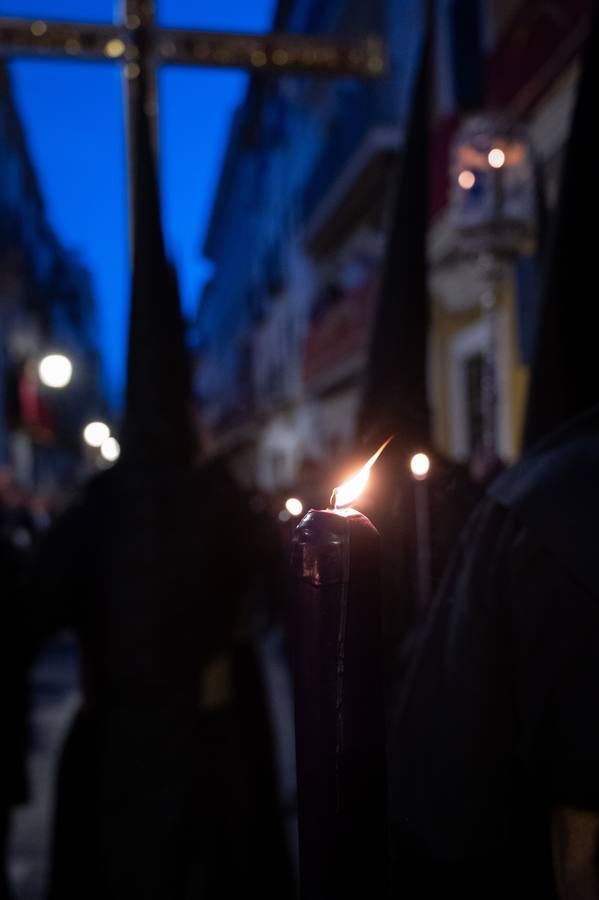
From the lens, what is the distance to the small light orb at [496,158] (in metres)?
2.37

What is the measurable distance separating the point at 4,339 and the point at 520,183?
754 inches

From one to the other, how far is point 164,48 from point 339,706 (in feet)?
9.36

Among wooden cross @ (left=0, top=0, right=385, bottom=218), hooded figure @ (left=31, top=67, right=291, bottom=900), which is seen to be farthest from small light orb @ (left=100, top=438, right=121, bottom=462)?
wooden cross @ (left=0, top=0, right=385, bottom=218)

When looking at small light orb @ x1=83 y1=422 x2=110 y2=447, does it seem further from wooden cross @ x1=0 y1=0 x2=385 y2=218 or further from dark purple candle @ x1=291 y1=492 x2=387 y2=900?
dark purple candle @ x1=291 y1=492 x2=387 y2=900

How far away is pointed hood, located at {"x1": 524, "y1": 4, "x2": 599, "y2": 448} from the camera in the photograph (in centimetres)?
107

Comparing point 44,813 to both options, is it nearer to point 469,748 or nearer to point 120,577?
point 120,577

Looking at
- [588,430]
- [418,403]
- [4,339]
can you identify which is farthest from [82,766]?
[4,339]

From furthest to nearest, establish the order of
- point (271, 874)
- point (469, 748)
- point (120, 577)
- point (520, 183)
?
point (271, 874)
point (520, 183)
point (120, 577)
point (469, 748)

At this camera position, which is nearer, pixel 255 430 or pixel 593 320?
pixel 593 320

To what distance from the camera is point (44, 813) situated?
14.5ft

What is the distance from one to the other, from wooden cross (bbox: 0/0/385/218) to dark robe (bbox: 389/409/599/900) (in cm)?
198

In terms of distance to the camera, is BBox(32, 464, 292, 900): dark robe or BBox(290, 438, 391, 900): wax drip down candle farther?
BBox(32, 464, 292, 900): dark robe

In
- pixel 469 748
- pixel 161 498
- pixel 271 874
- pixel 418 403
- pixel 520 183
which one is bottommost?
pixel 271 874

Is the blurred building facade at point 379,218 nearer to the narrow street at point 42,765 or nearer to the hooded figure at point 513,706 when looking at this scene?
the hooded figure at point 513,706
